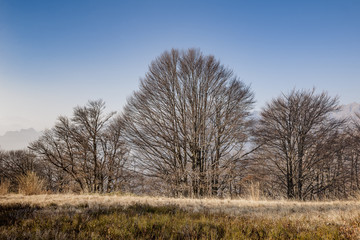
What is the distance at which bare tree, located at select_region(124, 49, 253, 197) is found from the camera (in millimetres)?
11289

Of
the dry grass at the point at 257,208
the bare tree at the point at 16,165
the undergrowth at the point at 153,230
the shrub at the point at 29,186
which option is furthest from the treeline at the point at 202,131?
the bare tree at the point at 16,165

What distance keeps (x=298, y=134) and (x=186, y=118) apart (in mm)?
9375

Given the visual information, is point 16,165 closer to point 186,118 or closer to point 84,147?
point 84,147

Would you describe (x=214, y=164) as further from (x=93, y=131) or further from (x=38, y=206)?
(x=93, y=131)

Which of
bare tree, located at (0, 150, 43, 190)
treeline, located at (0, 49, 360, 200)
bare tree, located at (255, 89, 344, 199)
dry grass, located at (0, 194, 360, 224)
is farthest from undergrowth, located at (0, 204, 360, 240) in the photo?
bare tree, located at (0, 150, 43, 190)

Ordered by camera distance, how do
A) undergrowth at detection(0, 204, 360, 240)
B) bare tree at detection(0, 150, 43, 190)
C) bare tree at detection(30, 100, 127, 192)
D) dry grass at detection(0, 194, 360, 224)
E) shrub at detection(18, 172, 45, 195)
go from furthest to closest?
bare tree at detection(0, 150, 43, 190)
bare tree at detection(30, 100, 127, 192)
shrub at detection(18, 172, 45, 195)
dry grass at detection(0, 194, 360, 224)
undergrowth at detection(0, 204, 360, 240)

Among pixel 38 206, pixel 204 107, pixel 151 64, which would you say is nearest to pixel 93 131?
pixel 151 64

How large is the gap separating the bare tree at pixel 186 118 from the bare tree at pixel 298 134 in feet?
11.3

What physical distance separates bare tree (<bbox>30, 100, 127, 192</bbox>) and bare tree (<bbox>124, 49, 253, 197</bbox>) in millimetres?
5613

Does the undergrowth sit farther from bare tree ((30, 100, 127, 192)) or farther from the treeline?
bare tree ((30, 100, 127, 192))

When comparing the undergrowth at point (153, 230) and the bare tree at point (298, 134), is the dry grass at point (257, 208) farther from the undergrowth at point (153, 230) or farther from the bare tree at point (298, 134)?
the bare tree at point (298, 134)

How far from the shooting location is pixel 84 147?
16.3 metres

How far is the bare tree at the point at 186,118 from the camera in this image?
11289 millimetres

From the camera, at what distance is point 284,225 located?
3.30m
